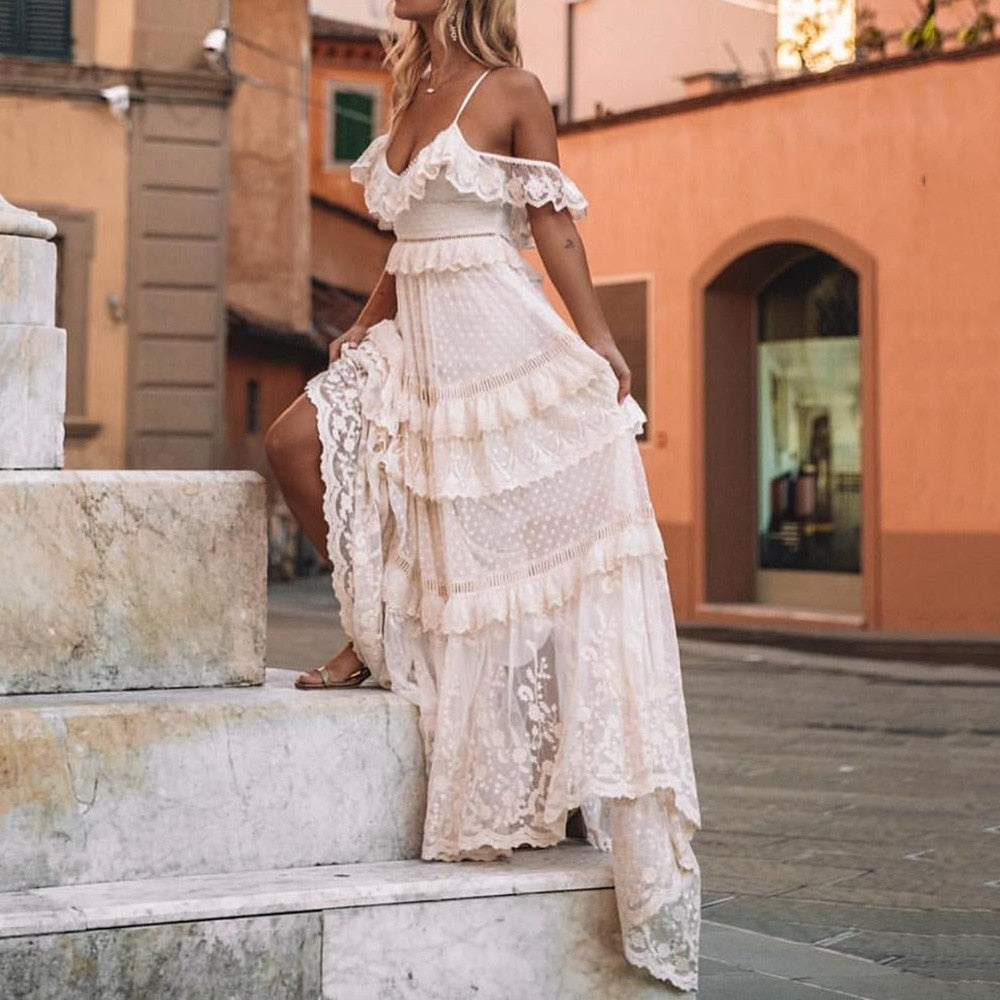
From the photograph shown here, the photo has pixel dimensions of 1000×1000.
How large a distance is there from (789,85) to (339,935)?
48.2ft

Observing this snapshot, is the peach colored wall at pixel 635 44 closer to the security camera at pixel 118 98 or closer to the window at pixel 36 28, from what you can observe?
the security camera at pixel 118 98

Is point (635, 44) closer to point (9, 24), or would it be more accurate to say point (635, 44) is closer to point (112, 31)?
point (112, 31)

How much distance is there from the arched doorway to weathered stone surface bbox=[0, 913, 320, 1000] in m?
13.9

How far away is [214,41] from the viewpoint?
20062mm

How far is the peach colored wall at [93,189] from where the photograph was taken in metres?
19.8

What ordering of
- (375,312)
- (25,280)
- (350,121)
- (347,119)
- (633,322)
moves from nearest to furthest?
(25,280) → (375,312) → (633,322) → (347,119) → (350,121)

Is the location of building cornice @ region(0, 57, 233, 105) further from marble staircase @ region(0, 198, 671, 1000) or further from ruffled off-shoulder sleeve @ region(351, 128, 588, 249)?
ruffled off-shoulder sleeve @ region(351, 128, 588, 249)

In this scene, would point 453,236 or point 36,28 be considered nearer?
point 453,236

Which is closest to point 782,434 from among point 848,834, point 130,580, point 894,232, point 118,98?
point 894,232

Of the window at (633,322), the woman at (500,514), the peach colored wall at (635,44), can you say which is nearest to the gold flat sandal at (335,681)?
the woman at (500,514)

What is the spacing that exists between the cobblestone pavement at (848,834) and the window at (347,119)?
941 inches

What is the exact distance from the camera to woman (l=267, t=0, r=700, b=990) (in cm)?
393

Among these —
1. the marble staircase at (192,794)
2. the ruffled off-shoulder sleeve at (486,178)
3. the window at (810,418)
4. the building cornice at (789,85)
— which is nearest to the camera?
the marble staircase at (192,794)

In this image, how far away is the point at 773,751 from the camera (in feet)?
28.2
